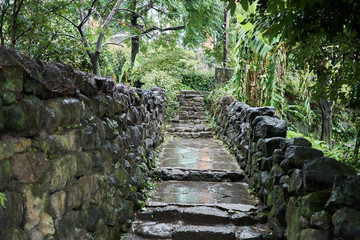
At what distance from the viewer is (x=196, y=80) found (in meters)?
17.5

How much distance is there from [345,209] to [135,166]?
2991 millimetres

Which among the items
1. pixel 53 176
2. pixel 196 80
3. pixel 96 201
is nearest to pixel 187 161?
pixel 96 201

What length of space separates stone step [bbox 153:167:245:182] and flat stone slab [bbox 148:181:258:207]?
4.4 inches

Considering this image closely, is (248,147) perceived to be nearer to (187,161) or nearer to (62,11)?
(187,161)

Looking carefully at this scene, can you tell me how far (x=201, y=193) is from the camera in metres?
4.73

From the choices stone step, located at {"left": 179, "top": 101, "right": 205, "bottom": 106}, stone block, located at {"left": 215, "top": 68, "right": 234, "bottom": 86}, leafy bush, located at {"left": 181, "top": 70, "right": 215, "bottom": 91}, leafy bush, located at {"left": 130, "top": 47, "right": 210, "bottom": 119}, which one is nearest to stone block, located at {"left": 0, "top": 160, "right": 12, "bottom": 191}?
leafy bush, located at {"left": 130, "top": 47, "right": 210, "bottom": 119}

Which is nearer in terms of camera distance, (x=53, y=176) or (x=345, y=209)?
(x=345, y=209)

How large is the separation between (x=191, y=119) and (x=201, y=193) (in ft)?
20.6

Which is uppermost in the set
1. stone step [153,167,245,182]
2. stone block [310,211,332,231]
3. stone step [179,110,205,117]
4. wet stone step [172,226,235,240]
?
stone step [179,110,205,117]

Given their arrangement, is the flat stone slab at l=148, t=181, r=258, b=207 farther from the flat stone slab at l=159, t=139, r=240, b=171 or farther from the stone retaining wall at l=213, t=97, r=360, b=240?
the flat stone slab at l=159, t=139, r=240, b=171

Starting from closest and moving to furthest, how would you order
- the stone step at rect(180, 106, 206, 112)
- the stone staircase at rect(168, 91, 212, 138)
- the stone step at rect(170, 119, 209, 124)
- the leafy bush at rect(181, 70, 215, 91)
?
the stone staircase at rect(168, 91, 212, 138) → the stone step at rect(170, 119, 209, 124) → the stone step at rect(180, 106, 206, 112) → the leafy bush at rect(181, 70, 215, 91)

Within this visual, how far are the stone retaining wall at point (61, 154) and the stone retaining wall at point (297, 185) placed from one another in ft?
5.61

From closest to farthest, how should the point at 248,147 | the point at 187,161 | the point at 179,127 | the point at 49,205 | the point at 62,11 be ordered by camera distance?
the point at 49,205, the point at 62,11, the point at 248,147, the point at 187,161, the point at 179,127

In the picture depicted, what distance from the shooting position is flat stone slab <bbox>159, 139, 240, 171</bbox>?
5.79 metres
